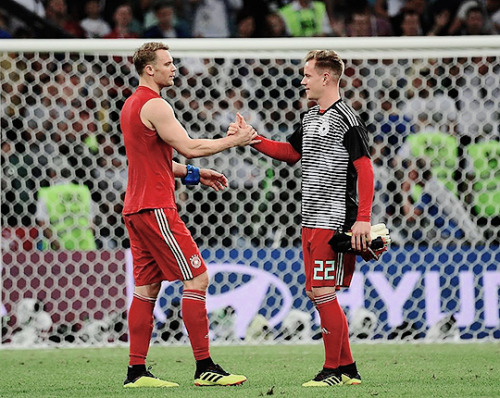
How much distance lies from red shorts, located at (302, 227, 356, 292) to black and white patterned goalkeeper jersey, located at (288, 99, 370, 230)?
0.17 feet

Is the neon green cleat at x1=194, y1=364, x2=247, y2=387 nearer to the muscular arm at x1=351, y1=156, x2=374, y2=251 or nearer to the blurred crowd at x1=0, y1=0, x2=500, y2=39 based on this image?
the muscular arm at x1=351, y1=156, x2=374, y2=251

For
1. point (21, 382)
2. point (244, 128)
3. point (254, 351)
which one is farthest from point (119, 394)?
point (254, 351)

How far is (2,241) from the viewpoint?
721cm

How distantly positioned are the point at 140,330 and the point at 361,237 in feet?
3.91

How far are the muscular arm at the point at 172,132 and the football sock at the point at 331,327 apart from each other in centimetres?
90

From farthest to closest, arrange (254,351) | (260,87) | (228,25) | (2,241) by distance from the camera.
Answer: (228,25)
(260,87)
(2,241)
(254,351)

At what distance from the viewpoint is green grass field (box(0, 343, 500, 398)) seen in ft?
14.9

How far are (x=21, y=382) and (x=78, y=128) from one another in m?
2.98

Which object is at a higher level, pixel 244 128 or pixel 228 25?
pixel 228 25

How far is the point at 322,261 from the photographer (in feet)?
15.5

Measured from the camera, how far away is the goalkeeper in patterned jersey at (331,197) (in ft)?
15.4

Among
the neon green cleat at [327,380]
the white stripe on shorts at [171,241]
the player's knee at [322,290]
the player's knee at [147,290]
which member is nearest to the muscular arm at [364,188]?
the player's knee at [322,290]

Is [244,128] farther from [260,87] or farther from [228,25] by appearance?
[228,25]

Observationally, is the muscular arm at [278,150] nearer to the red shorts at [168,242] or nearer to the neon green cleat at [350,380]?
the red shorts at [168,242]
